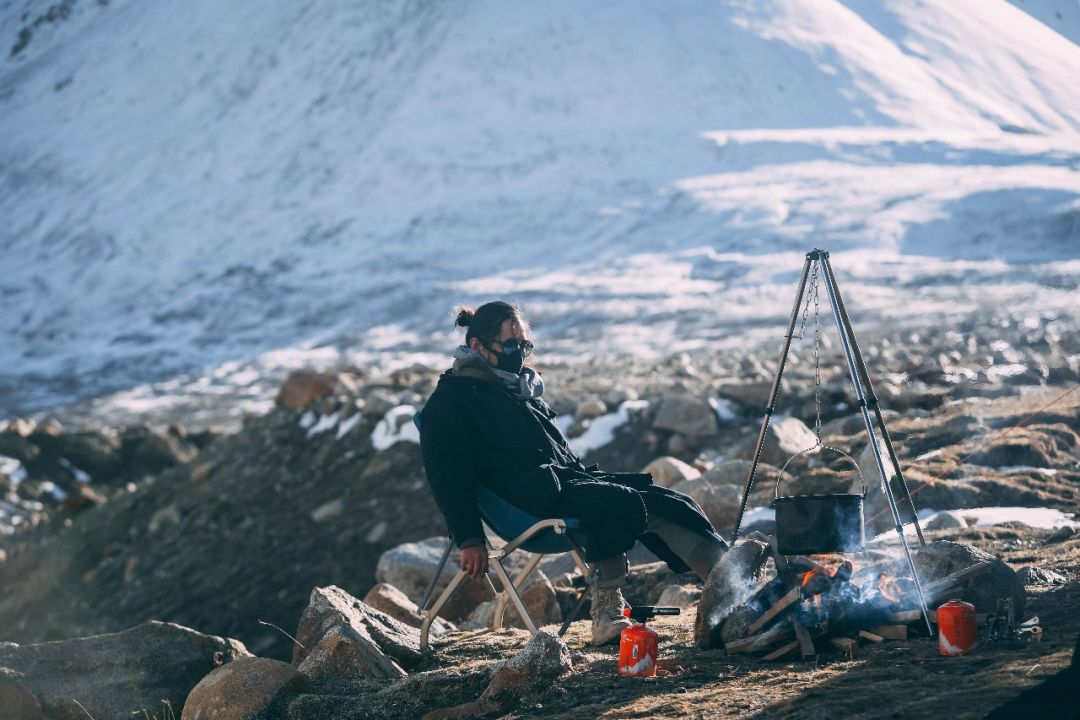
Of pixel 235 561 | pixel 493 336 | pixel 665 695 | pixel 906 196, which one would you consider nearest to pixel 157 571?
pixel 235 561

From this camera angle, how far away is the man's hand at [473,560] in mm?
4605

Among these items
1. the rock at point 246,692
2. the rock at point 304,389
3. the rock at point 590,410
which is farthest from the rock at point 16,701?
the rock at point 304,389

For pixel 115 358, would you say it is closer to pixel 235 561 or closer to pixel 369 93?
pixel 369 93

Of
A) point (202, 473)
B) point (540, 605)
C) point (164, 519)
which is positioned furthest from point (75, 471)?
point (540, 605)

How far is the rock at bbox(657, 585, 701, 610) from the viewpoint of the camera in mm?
5812

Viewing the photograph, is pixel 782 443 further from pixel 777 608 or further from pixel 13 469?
pixel 13 469

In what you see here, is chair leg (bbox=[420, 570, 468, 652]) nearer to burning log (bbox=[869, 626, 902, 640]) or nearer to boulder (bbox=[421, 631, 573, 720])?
boulder (bbox=[421, 631, 573, 720])

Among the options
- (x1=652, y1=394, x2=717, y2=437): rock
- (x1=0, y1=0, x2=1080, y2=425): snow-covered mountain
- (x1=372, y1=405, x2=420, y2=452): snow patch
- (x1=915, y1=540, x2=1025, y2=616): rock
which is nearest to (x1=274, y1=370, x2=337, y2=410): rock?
(x1=372, y1=405, x2=420, y2=452): snow patch

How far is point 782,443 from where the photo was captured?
925 cm

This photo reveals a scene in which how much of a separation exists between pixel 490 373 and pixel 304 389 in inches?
367

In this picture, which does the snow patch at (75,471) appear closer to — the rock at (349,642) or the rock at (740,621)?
the rock at (349,642)

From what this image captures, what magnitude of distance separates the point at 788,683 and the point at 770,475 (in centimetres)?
479

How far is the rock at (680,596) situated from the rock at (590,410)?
612cm

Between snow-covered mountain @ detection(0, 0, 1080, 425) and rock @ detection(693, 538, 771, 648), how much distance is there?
31471 millimetres
